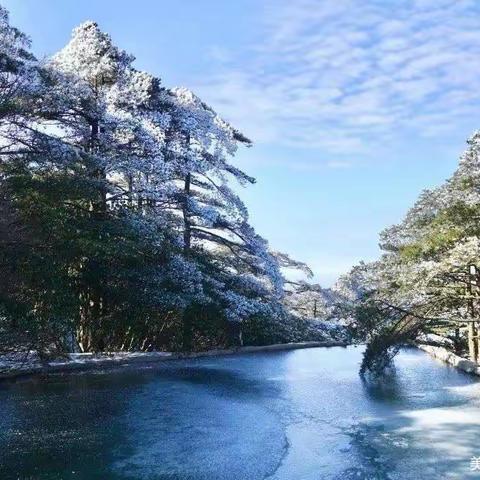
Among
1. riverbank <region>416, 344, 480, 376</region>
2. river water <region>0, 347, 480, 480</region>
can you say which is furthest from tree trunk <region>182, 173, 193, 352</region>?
riverbank <region>416, 344, 480, 376</region>

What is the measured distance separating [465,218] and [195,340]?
9.28 meters

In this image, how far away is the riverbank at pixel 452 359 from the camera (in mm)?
12430

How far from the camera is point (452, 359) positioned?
14.5m

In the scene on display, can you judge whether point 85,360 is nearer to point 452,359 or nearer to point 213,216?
point 213,216

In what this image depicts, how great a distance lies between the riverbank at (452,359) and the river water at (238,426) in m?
0.49

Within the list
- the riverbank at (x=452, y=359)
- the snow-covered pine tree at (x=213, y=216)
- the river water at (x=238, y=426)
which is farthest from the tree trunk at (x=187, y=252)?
the riverbank at (x=452, y=359)

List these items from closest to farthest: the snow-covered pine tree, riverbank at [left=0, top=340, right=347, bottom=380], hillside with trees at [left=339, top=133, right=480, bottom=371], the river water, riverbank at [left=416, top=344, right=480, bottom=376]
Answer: the river water < hillside with trees at [left=339, top=133, right=480, bottom=371] < riverbank at [left=0, top=340, right=347, bottom=380] < riverbank at [left=416, top=344, right=480, bottom=376] < the snow-covered pine tree

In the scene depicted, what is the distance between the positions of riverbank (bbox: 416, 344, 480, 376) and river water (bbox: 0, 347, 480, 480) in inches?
19.2

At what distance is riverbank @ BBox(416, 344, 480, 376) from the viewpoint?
40.8 feet

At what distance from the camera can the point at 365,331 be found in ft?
41.7

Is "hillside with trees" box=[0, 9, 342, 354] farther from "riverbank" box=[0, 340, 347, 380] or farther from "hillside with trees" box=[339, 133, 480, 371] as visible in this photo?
"hillside with trees" box=[339, 133, 480, 371]

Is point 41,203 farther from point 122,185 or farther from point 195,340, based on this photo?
point 195,340

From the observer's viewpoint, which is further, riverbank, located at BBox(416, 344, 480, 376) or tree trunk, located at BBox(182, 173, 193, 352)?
tree trunk, located at BBox(182, 173, 193, 352)

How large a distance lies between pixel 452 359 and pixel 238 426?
28.1 ft
